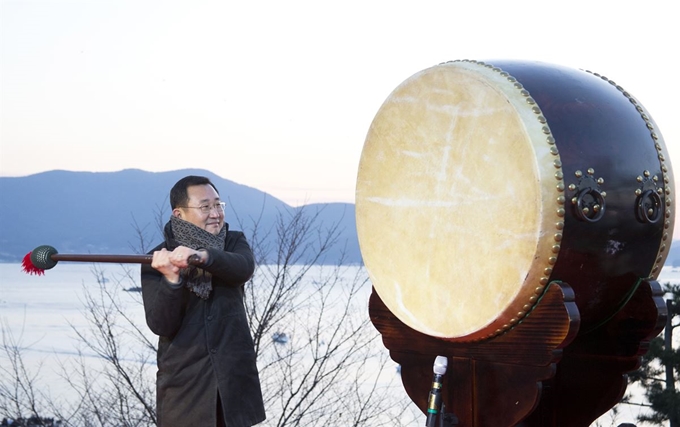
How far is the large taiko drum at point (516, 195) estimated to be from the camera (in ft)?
9.77

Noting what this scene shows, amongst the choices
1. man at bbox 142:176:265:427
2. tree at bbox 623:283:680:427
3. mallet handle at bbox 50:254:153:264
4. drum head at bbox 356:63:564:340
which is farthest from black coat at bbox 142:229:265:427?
tree at bbox 623:283:680:427

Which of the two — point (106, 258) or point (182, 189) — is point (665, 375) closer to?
point (182, 189)

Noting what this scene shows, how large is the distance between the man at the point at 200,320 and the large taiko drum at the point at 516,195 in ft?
2.09

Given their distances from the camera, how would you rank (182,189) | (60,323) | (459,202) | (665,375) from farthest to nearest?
(60,323) → (665,375) → (182,189) → (459,202)

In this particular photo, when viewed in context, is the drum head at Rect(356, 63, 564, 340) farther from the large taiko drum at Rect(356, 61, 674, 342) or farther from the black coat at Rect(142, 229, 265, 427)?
the black coat at Rect(142, 229, 265, 427)

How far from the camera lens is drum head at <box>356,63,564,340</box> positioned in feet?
9.80

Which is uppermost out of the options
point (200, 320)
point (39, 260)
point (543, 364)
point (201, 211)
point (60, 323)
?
point (201, 211)

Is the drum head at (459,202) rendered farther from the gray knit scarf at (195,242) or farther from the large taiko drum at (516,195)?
the gray knit scarf at (195,242)

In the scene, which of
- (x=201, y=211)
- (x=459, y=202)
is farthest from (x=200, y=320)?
(x=459, y=202)

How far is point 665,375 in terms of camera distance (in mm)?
9656

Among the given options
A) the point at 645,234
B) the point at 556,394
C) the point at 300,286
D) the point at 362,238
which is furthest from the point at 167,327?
the point at 300,286

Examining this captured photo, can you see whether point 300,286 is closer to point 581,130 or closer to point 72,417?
point 72,417

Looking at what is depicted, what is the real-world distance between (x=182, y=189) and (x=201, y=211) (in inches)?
4.8

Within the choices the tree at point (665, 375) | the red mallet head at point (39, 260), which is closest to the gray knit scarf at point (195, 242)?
the red mallet head at point (39, 260)
